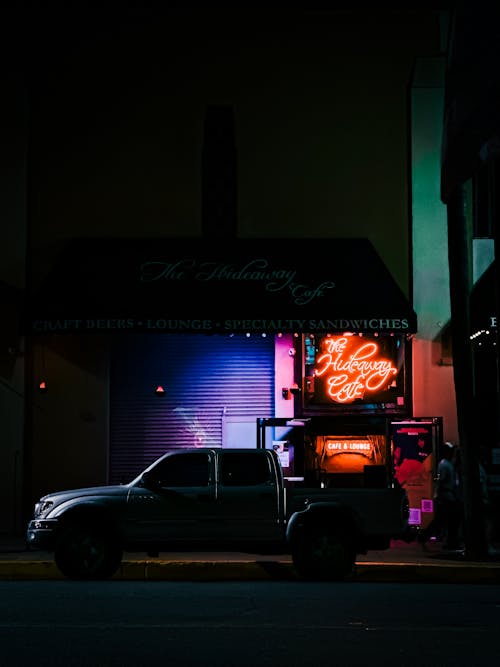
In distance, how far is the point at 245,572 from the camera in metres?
16.3

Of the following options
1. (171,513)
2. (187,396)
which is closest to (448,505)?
(171,513)

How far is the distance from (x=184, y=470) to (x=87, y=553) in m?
1.67

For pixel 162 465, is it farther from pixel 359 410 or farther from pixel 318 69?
pixel 318 69

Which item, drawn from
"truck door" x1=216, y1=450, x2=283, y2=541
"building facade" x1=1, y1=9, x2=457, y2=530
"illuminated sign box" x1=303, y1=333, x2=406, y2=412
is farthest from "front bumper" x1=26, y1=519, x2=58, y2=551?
"illuminated sign box" x1=303, y1=333, x2=406, y2=412

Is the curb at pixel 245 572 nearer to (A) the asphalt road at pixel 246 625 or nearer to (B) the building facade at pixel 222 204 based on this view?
(A) the asphalt road at pixel 246 625

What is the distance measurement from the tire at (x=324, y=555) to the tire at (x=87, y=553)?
2454mm

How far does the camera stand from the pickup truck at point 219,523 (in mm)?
15289

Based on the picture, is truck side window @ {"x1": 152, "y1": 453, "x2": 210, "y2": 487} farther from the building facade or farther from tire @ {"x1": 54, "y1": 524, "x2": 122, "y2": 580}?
the building facade

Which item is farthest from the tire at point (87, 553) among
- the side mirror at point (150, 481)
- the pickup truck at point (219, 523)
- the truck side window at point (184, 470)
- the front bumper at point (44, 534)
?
the truck side window at point (184, 470)

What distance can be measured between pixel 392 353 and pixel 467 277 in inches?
195

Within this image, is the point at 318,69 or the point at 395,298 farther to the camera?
the point at 318,69

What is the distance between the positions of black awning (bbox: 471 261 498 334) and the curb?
4.60 meters

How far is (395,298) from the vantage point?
20812mm

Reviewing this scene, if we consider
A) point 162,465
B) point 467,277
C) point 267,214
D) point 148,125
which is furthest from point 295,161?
point 162,465
